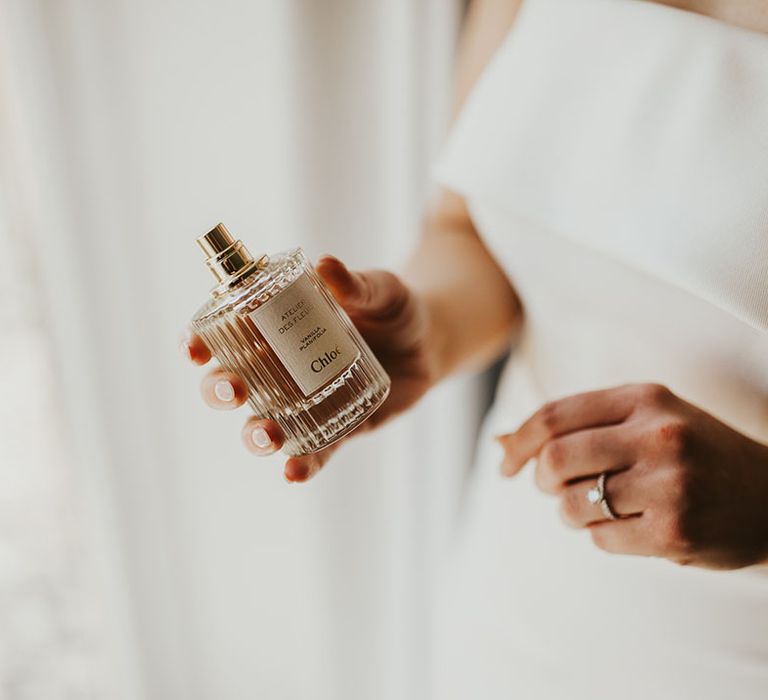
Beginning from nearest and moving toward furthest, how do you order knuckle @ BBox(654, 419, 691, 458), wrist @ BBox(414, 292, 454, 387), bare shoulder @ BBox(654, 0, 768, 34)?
knuckle @ BBox(654, 419, 691, 458) → bare shoulder @ BBox(654, 0, 768, 34) → wrist @ BBox(414, 292, 454, 387)

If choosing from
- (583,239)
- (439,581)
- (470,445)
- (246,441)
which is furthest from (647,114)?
(439,581)

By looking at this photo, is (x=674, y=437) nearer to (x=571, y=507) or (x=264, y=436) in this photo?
(x=571, y=507)

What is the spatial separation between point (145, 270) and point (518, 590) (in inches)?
21.2

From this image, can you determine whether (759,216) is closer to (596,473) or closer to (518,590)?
(596,473)

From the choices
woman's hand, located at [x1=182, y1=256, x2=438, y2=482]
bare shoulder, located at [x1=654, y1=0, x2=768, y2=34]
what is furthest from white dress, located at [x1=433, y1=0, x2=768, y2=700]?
woman's hand, located at [x1=182, y1=256, x2=438, y2=482]

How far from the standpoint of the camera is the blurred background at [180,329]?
0.76 metres

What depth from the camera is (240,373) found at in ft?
1.76

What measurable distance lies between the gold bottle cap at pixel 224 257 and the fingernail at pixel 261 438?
0.34 feet

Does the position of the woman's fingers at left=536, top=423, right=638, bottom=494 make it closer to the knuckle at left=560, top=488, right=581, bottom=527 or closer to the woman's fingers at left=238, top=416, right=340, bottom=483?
the knuckle at left=560, top=488, right=581, bottom=527

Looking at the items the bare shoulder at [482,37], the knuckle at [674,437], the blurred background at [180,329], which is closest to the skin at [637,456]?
the knuckle at [674,437]

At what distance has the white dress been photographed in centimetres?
56

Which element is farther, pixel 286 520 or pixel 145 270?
pixel 286 520

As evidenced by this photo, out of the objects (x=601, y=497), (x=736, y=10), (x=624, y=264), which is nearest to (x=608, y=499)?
(x=601, y=497)

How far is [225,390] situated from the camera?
0.52 m
